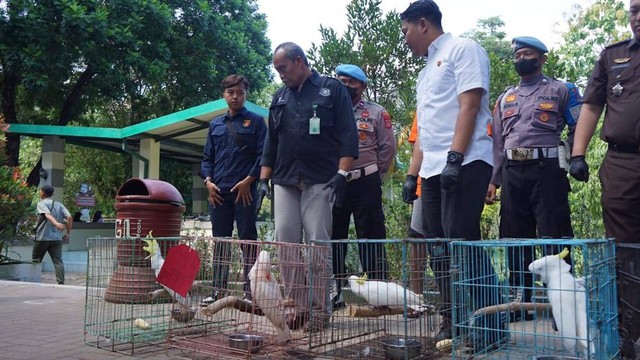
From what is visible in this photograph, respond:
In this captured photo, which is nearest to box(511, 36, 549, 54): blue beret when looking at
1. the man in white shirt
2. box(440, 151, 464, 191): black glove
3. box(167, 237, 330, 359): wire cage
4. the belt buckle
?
the belt buckle

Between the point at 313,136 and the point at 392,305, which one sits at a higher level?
the point at 313,136

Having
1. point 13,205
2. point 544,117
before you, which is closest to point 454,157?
point 544,117

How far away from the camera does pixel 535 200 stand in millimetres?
4324

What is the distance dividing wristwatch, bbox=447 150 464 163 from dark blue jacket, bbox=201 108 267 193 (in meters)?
2.33

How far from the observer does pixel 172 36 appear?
59.7 ft

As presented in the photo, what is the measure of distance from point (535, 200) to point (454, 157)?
1339 millimetres

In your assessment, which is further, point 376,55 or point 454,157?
point 376,55

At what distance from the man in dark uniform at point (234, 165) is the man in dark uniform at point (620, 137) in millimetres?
2843

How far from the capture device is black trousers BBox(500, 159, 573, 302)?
13.9 feet

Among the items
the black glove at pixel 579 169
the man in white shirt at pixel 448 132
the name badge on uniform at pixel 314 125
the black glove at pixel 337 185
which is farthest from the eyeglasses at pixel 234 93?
the black glove at pixel 579 169

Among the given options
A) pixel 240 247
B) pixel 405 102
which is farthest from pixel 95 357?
pixel 405 102

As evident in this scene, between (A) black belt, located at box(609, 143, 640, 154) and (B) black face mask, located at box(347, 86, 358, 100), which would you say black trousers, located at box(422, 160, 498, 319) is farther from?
(B) black face mask, located at box(347, 86, 358, 100)

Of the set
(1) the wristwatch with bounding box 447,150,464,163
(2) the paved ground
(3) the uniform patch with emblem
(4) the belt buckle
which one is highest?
(3) the uniform patch with emblem

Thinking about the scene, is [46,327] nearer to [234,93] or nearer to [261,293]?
[261,293]
